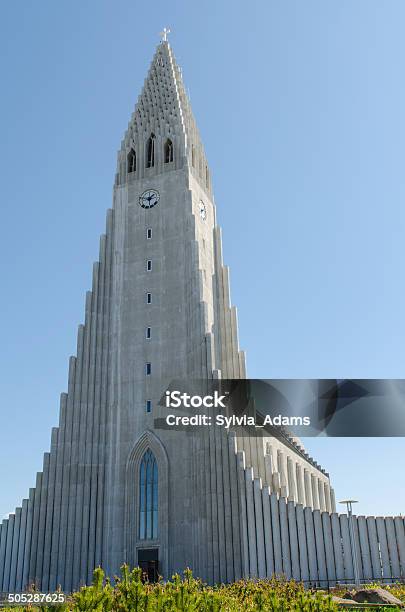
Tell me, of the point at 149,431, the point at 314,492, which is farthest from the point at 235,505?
the point at 314,492

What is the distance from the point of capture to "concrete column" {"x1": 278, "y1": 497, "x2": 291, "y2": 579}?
36.8m

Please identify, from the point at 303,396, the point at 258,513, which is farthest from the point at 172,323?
the point at 258,513

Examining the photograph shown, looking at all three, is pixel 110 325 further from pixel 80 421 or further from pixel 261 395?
pixel 261 395

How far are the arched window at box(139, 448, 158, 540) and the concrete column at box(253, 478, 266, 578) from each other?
292 inches

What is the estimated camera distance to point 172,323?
155 feet

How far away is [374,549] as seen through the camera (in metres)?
35.7

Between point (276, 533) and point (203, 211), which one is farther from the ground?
point (203, 211)

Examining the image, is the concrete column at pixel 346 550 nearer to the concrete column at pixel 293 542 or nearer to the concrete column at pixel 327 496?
the concrete column at pixel 293 542

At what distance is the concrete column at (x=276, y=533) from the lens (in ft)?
121

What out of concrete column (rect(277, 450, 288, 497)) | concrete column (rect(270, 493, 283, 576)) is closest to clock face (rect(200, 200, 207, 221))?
concrete column (rect(277, 450, 288, 497))

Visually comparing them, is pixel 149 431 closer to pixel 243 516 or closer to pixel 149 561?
pixel 149 561

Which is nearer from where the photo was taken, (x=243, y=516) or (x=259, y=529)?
(x=259, y=529)

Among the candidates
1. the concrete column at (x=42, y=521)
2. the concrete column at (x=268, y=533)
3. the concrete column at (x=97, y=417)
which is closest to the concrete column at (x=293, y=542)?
the concrete column at (x=268, y=533)

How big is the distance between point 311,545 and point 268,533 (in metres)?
2.65
